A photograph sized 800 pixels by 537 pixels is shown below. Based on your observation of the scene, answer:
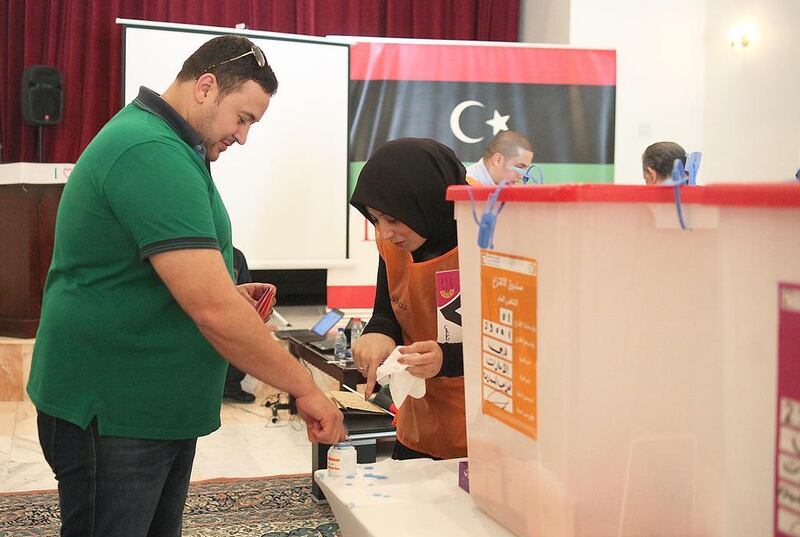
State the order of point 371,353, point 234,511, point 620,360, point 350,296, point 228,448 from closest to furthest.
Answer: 1. point 620,360
2. point 371,353
3. point 234,511
4. point 228,448
5. point 350,296

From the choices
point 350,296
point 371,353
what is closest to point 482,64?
point 350,296

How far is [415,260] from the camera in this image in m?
1.51

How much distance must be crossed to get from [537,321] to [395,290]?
81cm

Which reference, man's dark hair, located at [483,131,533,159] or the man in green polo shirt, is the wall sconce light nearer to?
man's dark hair, located at [483,131,533,159]

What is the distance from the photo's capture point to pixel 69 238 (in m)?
1.30

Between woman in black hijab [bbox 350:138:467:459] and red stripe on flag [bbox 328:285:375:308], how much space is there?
3.80m

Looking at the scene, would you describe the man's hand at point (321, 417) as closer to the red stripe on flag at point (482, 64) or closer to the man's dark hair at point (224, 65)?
the man's dark hair at point (224, 65)

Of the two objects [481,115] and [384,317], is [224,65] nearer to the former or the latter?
[384,317]

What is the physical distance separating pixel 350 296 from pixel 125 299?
412 cm

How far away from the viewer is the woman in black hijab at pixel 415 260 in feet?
4.68

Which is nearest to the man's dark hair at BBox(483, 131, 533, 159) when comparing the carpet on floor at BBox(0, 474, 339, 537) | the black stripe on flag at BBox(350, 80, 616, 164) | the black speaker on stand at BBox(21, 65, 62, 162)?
the black stripe on flag at BBox(350, 80, 616, 164)

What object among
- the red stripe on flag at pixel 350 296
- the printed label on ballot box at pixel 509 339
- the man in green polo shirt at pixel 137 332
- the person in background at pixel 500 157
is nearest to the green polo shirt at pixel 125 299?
the man in green polo shirt at pixel 137 332

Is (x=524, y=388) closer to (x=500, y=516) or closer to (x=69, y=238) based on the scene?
(x=500, y=516)

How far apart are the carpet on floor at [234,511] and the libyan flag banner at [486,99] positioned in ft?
7.79
